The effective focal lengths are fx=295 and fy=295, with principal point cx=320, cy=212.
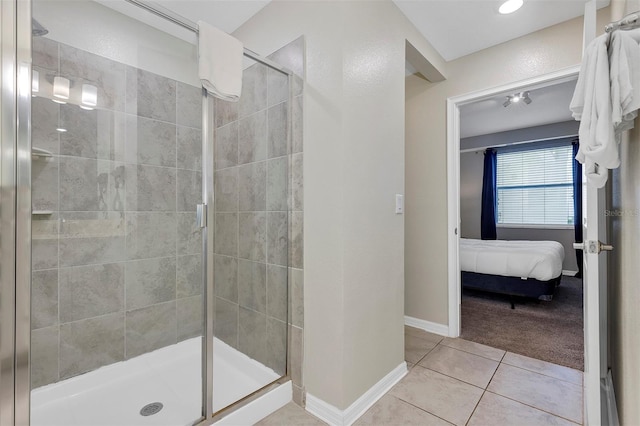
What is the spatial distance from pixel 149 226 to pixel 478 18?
281cm

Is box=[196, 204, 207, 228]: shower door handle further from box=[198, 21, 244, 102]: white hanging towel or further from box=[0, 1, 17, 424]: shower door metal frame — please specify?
box=[0, 1, 17, 424]: shower door metal frame

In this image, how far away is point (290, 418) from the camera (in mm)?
1607

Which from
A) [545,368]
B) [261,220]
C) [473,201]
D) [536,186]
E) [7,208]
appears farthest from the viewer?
[473,201]

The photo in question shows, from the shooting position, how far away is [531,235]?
567cm

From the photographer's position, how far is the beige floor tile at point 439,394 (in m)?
1.62

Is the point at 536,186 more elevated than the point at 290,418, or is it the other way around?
the point at 536,186

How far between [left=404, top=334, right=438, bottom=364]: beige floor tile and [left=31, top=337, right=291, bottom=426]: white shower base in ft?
3.32

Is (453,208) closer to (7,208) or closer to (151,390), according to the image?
(151,390)

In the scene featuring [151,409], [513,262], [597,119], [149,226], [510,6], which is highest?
[510,6]

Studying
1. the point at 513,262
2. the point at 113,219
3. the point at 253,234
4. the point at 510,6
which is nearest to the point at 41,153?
the point at 113,219

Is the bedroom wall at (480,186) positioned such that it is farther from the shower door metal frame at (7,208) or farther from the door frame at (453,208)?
the shower door metal frame at (7,208)

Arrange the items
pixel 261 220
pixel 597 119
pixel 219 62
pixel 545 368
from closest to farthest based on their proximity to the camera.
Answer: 1. pixel 597 119
2. pixel 219 62
3. pixel 261 220
4. pixel 545 368

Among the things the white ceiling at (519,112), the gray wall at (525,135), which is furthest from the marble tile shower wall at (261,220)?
the gray wall at (525,135)

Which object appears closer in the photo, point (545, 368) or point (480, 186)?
point (545, 368)
